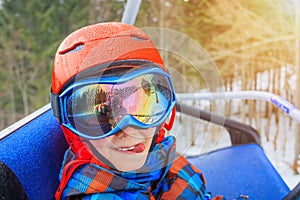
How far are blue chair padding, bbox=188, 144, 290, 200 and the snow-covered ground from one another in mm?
69

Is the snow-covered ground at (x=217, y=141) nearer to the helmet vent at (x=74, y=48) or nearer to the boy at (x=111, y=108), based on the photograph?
the boy at (x=111, y=108)

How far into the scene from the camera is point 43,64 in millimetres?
7387

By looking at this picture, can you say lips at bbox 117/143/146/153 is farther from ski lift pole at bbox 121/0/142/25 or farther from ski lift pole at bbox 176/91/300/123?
ski lift pole at bbox 121/0/142/25

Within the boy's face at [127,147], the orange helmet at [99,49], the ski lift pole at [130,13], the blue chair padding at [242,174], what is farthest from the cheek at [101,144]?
the ski lift pole at [130,13]

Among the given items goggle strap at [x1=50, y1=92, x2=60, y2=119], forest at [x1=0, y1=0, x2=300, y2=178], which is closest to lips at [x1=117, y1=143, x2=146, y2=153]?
goggle strap at [x1=50, y1=92, x2=60, y2=119]

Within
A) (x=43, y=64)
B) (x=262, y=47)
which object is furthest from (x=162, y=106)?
(x=43, y=64)

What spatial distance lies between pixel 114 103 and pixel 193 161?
28.5 inches

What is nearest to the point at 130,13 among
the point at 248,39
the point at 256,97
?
the point at 256,97

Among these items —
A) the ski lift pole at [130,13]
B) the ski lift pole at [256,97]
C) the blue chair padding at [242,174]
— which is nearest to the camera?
the ski lift pole at [256,97]

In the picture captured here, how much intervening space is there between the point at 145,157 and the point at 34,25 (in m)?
8.45

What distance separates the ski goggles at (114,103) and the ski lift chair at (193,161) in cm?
11

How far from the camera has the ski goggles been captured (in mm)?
518

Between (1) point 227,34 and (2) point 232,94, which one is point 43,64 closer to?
(1) point 227,34

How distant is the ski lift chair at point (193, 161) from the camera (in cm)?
59
